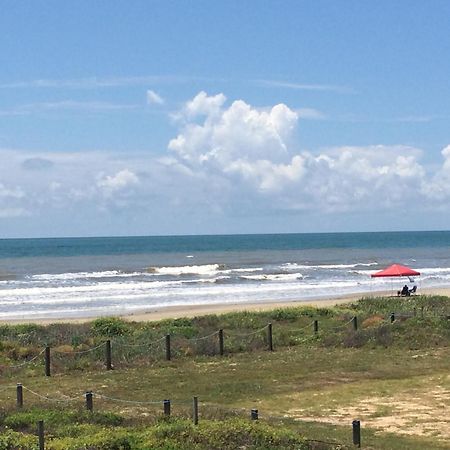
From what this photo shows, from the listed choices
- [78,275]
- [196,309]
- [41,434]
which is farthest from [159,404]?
[78,275]

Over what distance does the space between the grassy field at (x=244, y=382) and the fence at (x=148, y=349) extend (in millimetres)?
59

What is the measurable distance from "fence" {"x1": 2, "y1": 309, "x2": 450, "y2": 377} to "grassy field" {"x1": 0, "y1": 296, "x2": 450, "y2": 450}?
6 centimetres

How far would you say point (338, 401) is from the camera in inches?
682

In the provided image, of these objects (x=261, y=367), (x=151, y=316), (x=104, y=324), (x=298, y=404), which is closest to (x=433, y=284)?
(x=151, y=316)

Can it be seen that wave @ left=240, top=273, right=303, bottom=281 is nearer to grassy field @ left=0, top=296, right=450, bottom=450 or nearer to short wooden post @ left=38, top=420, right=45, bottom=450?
grassy field @ left=0, top=296, right=450, bottom=450

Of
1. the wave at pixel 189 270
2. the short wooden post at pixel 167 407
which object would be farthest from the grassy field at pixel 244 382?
the wave at pixel 189 270

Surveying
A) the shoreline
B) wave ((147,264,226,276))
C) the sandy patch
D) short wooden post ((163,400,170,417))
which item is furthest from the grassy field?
wave ((147,264,226,276))

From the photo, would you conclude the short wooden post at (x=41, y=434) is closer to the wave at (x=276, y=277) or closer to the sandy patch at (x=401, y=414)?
the sandy patch at (x=401, y=414)

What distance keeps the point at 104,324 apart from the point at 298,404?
1285 centimetres

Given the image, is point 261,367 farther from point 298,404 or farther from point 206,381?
point 298,404

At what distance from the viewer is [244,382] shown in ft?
63.7

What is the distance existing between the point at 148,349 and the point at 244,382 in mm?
5257

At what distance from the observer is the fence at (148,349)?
72.0ft

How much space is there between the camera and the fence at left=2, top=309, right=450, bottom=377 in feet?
72.0
